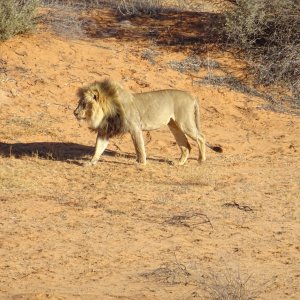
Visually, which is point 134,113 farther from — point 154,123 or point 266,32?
point 266,32

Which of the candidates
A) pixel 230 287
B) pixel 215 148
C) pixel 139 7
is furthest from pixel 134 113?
pixel 139 7

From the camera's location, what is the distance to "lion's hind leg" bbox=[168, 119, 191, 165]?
14.4 m

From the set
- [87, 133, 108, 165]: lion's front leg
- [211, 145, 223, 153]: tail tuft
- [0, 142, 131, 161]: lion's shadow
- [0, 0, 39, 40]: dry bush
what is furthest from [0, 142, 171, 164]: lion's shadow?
[0, 0, 39, 40]: dry bush

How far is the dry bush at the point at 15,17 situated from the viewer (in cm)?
1902

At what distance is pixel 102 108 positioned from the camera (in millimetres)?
13539

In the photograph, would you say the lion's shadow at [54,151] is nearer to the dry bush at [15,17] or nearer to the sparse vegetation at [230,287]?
the dry bush at [15,17]

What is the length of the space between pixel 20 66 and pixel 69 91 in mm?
1497

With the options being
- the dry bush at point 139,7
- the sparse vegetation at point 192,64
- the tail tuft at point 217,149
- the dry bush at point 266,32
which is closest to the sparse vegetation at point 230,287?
the tail tuft at point 217,149

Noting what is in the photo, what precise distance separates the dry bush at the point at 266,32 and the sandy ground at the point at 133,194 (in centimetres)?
157

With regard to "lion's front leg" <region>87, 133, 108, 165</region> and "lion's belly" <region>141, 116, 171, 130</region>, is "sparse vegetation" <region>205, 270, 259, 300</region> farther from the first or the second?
"lion's belly" <region>141, 116, 171, 130</region>

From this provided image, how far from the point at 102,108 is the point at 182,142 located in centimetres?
174

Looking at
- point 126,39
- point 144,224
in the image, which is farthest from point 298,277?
point 126,39

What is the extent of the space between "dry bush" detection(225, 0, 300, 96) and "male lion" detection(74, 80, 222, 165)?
6321 millimetres

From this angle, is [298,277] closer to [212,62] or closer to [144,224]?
[144,224]
